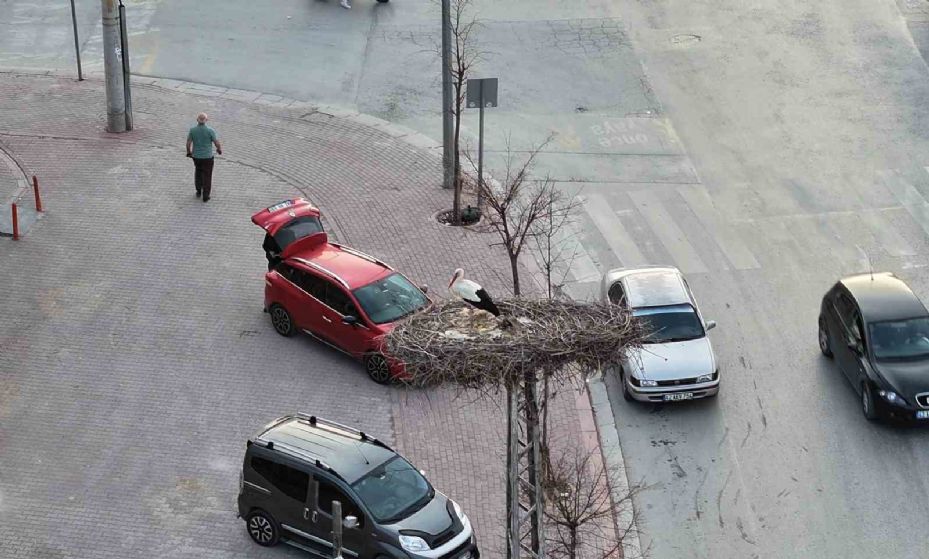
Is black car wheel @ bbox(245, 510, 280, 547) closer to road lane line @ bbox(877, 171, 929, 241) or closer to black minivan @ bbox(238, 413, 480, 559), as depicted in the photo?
black minivan @ bbox(238, 413, 480, 559)

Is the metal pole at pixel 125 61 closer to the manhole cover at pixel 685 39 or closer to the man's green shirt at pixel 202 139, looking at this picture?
the man's green shirt at pixel 202 139

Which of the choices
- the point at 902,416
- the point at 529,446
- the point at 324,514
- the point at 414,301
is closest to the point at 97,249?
the point at 414,301

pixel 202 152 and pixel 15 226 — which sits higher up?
pixel 202 152

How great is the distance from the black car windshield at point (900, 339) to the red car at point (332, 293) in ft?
22.7

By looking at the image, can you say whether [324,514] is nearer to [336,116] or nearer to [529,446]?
[529,446]

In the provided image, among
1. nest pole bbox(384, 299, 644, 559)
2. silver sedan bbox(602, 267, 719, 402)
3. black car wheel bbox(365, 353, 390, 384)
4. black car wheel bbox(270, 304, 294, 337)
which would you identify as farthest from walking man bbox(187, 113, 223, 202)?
nest pole bbox(384, 299, 644, 559)

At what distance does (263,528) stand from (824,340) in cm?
1016

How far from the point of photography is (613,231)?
1031 inches

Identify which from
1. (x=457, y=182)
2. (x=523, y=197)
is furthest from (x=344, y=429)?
(x=523, y=197)

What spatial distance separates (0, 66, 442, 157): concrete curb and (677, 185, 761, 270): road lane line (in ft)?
18.4

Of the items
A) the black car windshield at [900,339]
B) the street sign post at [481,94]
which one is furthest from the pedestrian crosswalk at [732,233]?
the black car windshield at [900,339]

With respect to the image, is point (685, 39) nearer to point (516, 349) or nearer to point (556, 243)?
point (556, 243)

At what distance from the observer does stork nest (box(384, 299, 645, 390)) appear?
13750mm

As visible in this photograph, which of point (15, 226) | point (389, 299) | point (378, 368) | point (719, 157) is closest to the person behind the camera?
point (378, 368)
